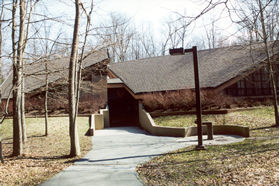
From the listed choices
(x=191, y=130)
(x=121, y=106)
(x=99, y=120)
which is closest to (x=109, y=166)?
(x=191, y=130)

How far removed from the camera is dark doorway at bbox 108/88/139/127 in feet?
74.6

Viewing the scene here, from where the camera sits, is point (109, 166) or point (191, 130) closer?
point (109, 166)

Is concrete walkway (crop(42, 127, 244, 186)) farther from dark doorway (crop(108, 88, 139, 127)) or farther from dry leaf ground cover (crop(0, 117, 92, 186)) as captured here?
dark doorway (crop(108, 88, 139, 127))

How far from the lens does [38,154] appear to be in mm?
9625

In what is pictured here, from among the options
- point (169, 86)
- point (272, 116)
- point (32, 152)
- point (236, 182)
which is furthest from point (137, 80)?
point (236, 182)

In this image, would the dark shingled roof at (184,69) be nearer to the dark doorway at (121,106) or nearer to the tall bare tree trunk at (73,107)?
the dark doorway at (121,106)

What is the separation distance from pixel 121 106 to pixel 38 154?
13.6 m

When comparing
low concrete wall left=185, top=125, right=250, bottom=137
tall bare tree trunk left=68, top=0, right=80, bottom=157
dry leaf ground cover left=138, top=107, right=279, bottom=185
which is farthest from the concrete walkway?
low concrete wall left=185, top=125, right=250, bottom=137

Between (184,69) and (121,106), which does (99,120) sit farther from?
(184,69)

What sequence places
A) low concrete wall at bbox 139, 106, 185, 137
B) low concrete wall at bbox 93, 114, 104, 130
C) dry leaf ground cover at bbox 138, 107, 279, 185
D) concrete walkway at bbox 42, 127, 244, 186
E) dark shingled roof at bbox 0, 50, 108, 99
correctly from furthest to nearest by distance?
low concrete wall at bbox 93, 114, 104, 130 < low concrete wall at bbox 139, 106, 185, 137 < dark shingled roof at bbox 0, 50, 108, 99 < concrete walkway at bbox 42, 127, 244, 186 < dry leaf ground cover at bbox 138, 107, 279, 185

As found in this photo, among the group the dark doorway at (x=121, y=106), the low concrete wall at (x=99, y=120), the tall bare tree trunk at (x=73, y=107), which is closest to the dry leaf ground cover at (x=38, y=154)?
the tall bare tree trunk at (x=73, y=107)

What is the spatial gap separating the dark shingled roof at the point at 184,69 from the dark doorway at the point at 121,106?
1.93 meters

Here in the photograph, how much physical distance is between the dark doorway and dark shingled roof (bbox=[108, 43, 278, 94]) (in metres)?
1.93

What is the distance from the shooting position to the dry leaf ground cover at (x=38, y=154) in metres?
6.64
